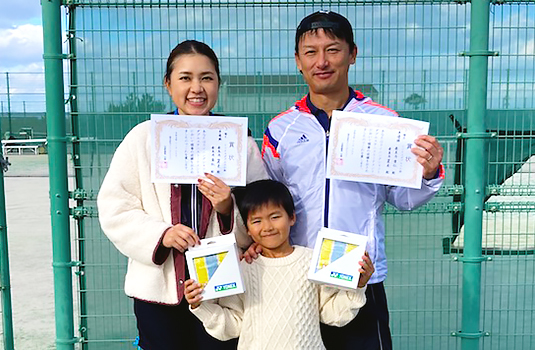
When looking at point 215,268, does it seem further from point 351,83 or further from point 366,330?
point 351,83

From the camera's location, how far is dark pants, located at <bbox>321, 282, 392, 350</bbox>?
2137 mm

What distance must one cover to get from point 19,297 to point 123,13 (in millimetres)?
3125

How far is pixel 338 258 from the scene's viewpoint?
192cm

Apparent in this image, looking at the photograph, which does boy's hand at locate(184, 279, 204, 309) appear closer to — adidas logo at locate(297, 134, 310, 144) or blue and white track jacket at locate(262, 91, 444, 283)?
blue and white track jacket at locate(262, 91, 444, 283)

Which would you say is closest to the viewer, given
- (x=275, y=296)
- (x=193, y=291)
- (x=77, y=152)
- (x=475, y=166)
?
(x=193, y=291)

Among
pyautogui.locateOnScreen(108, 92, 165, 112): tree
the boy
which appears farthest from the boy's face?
pyautogui.locateOnScreen(108, 92, 165, 112): tree

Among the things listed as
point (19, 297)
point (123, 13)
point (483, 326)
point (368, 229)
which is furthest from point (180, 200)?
point (19, 297)

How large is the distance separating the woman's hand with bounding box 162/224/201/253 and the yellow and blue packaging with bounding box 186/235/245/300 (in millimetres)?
25

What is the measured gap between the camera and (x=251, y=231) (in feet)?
6.61

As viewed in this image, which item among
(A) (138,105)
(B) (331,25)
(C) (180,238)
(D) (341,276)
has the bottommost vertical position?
(D) (341,276)

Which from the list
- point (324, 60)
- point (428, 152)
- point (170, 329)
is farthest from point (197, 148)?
point (428, 152)

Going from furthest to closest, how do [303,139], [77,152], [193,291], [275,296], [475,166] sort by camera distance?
1. [77,152]
2. [475,166]
3. [303,139]
4. [275,296]
5. [193,291]

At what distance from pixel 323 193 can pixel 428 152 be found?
41cm

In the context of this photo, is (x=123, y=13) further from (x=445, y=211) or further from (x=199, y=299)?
(x=445, y=211)
